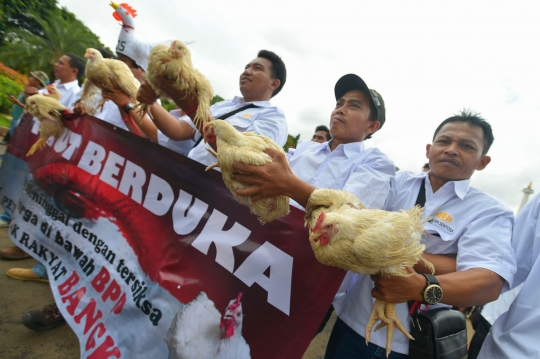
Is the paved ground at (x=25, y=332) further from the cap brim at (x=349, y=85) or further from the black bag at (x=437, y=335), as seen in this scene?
the cap brim at (x=349, y=85)

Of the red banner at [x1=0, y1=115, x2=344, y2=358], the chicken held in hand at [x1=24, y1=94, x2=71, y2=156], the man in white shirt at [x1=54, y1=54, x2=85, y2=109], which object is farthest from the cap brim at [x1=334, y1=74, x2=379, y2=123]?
the man in white shirt at [x1=54, y1=54, x2=85, y2=109]

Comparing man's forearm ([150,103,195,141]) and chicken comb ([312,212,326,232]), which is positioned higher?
man's forearm ([150,103,195,141])

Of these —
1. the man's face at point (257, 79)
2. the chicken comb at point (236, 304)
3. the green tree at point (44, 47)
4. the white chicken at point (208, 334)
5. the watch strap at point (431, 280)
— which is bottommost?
the white chicken at point (208, 334)

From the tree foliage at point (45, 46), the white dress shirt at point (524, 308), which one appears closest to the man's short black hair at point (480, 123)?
the white dress shirt at point (524, 308)

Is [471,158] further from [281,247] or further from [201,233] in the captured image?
[201,233]

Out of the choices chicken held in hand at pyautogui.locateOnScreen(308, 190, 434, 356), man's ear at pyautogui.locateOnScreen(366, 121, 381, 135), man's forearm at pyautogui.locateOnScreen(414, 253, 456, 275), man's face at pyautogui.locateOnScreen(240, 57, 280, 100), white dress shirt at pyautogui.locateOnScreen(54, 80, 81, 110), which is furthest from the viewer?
white dress shirt at pyautogui.locateOnScreen(54, 80, 81, 110)

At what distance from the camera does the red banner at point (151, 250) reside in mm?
1504

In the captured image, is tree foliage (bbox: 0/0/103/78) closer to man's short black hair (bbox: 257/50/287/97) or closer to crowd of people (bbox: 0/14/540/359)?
man's short black hair (bbox: 257/50/287/97)

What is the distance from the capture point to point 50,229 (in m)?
2.44

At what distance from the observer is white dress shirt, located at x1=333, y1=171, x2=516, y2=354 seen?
1284 millimetres

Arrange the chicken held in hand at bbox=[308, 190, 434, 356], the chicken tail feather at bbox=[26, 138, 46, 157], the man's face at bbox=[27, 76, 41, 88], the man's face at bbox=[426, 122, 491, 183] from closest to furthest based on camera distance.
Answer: the chicken held in hand at bbox=[308, 190, 434, 356] < the man's face at bbox=[426, 122, 491, 183] < the chicken tail feather at bbox=[26, 138, 46, 157] < the man's face at bbox=[27, 76, 41, 88]

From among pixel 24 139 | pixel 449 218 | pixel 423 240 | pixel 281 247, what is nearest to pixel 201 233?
pixel 281 247

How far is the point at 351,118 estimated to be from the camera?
6.12 ft

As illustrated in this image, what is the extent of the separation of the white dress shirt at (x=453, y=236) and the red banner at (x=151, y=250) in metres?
0.28
